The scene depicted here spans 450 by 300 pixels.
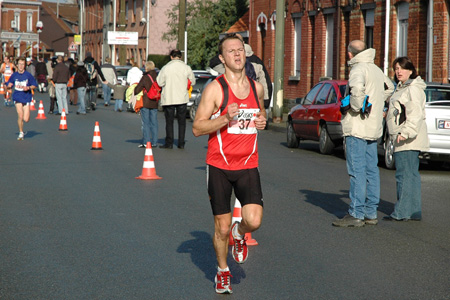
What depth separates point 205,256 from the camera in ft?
24.8

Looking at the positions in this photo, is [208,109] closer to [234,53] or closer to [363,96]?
[234,53]

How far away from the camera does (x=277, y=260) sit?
7410mm

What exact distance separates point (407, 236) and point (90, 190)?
460 centimetres

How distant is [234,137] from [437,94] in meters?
9.06

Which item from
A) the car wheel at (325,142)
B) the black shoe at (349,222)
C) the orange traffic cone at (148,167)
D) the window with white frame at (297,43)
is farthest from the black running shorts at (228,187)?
the window with white frame at (297,43)

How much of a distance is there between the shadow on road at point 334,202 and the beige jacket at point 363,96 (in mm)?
1135

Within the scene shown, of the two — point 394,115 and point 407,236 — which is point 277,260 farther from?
point 394,115

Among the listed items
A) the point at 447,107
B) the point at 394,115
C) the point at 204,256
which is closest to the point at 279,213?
the point at 394,115

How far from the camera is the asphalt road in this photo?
21.2ft

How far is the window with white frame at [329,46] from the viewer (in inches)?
1200

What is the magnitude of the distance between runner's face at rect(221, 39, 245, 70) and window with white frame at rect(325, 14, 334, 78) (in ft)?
80.1

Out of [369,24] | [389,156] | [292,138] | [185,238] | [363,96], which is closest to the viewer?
[185,238]

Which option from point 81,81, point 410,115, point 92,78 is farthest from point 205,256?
point 92,78

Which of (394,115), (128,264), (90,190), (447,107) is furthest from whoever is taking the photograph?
(447,107)
